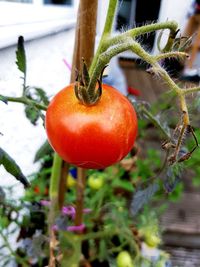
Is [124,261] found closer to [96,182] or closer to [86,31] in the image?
[96,182]

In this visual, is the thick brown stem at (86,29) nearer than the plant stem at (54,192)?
Yes

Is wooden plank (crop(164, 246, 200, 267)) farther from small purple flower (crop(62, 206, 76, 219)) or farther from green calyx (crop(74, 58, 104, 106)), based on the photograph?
green calyx (crop(74, 58, 104, 106))

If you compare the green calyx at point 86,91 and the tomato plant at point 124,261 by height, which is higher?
the green calyx at point 86,91

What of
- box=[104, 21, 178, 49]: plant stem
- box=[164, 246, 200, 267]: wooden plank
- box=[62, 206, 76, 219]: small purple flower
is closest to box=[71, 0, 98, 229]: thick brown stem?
box=[104, 21, 178, 49]: plant stem

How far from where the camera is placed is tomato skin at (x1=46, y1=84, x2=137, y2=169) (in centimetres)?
34

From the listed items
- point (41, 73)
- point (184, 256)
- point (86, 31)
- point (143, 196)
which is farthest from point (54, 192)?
point (184, 256)

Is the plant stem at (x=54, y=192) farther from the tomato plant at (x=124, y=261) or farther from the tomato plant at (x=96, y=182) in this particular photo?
the tomato plant at (x=96, y=182)

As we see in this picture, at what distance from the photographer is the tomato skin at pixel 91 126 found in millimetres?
337

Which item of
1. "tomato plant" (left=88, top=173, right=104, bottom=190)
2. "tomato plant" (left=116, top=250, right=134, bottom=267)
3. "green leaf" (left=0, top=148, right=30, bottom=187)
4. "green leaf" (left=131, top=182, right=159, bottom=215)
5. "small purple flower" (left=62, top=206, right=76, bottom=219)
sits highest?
"green leaf" (left=0, top=148, right=30, bottom=187)

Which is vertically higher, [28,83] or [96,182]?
[28,83]

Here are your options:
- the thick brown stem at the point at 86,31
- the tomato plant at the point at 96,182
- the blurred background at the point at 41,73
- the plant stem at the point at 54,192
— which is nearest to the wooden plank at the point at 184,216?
the blurred background at the point at 41,73

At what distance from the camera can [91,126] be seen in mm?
337

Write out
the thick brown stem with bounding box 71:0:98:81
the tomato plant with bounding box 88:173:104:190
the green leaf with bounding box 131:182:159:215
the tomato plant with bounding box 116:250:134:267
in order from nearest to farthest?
the thick brown stem with bounding box 71:0:98:81, the green leaf with bounding box 131:182:159:215, the tomato plant with bounding box 116:250:134:267, the tomato plant with bounding box 88:173:104:190

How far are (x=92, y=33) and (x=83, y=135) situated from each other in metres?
0.23
